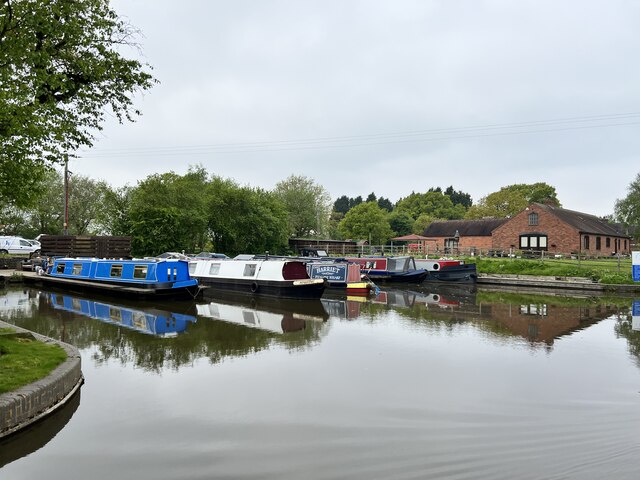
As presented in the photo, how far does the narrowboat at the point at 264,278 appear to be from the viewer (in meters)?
19.4

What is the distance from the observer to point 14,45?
819 centimetres

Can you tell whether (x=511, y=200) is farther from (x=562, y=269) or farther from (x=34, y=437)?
(x=34, y=437)

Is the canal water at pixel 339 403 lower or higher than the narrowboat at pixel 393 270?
lower

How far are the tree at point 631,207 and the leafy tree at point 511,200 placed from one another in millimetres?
18089

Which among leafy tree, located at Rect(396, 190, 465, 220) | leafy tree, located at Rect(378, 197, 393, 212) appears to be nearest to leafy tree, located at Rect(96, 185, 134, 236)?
leafy tree, located at Rect(396, 190, 465, 220)

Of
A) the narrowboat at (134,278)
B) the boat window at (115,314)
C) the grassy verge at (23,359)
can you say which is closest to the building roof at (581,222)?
the narrowboat at (134,278)

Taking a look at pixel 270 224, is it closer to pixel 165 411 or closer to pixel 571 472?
pixel 165 411

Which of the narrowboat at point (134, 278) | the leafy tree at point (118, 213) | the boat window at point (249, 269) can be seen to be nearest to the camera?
the narrowboat at point (134, 278)

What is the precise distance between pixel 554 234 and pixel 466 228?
11.4 metres

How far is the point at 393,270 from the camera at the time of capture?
1080 inches

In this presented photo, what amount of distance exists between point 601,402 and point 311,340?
6327 millimetres

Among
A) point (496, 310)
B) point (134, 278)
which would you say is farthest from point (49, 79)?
point (496, 310)

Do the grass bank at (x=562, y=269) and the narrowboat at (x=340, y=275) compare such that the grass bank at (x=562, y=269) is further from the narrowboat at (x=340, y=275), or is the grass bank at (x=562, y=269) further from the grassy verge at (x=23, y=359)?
the grassy verge at (x=23, y=359)

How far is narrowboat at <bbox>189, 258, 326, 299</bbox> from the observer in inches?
764
